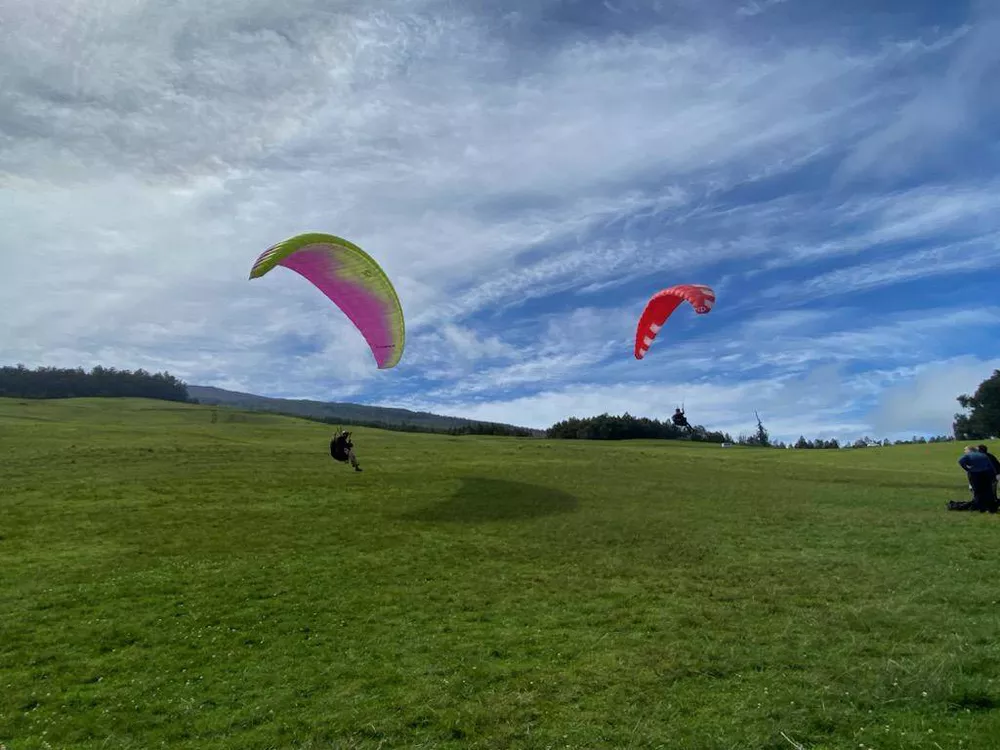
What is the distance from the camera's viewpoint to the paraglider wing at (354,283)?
22.0 m

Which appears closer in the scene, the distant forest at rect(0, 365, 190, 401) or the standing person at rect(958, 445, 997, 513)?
the standing person at rect(958, 445, 997, 513)

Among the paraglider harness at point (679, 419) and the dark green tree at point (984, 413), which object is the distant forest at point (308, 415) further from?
the paraglider harness at point (679, 419)

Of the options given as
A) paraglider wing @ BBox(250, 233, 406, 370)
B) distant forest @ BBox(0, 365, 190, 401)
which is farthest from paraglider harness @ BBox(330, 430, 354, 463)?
distant forest @ BBox(0, 365, 190, 401)

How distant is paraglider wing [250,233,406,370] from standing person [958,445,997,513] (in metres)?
19.1

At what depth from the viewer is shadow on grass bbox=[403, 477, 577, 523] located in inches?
846

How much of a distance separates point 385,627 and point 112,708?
432cm

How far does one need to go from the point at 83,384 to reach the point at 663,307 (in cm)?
15808

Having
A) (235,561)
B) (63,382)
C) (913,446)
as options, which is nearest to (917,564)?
(235,561)

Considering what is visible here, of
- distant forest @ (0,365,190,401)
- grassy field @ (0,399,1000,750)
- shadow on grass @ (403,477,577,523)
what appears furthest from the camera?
distant forest @ (0,365,190,401)

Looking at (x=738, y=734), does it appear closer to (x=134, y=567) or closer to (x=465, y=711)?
(x=465, y=711)

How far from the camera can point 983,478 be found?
2161 centimetres

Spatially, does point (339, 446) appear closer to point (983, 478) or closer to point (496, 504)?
point (496, 504)

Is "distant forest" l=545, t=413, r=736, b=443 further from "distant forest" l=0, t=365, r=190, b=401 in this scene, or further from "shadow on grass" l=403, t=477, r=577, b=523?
"distant forest" l=0, t=365, r=190, b=401

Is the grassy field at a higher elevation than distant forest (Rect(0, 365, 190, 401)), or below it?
below
